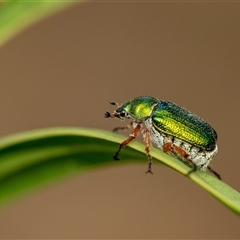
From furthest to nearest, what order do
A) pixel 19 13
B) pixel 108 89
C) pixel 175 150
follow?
pixel 108 89, pixel 175 150, pixel 19 13

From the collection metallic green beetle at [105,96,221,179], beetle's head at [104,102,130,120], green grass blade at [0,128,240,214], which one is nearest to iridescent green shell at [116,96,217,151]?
metallic green beetle at [105,96,221,179]

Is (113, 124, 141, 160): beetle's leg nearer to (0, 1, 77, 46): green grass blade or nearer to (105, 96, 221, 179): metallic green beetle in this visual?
(105, 96, 221, 179): metallic green beetle

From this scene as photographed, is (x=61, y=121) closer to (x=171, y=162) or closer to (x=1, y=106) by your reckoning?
(x=1, y=106)

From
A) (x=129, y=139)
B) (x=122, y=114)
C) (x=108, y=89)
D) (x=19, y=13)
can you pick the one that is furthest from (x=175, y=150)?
(x=108, y=89)

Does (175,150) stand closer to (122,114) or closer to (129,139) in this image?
(129,139)

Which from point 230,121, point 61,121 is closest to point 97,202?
point 61,121
